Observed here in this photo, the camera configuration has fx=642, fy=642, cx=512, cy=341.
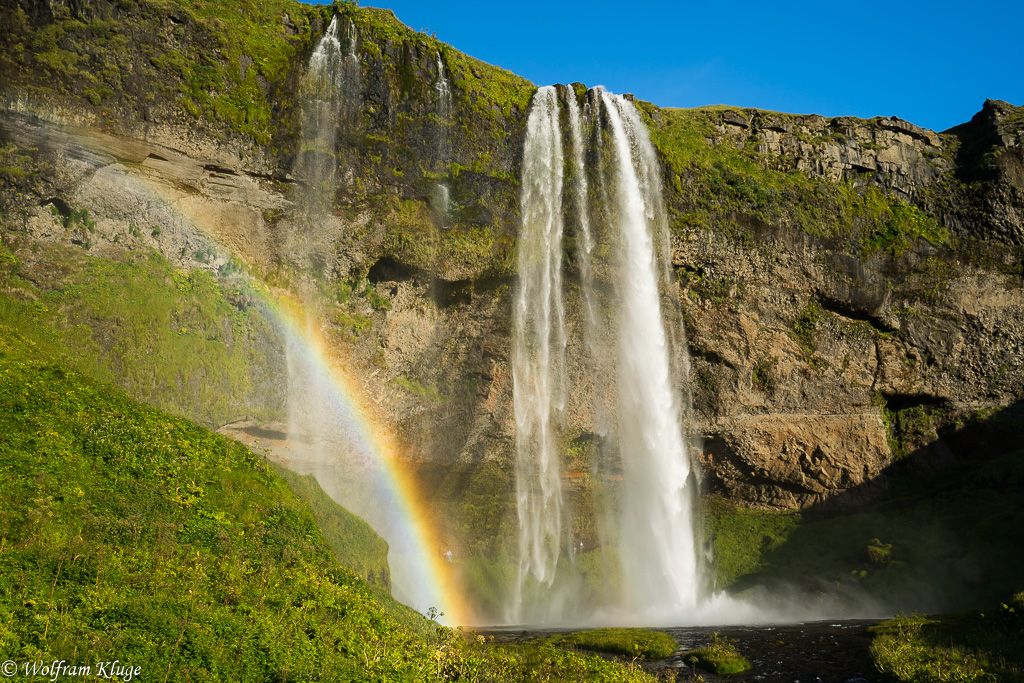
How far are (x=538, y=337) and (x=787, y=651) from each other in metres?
14.4

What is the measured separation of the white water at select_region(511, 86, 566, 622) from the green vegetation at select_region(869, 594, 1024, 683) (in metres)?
14.2

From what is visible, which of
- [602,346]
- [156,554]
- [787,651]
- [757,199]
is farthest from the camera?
[757,199]

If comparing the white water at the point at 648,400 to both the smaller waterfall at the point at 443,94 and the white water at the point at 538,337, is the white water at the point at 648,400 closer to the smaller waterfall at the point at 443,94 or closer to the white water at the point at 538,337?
the white water at the point at 538,337

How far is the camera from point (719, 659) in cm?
1346

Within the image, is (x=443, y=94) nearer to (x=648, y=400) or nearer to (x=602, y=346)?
(x=602, y=346)

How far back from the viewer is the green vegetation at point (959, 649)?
426 inches

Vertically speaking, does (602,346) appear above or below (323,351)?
above

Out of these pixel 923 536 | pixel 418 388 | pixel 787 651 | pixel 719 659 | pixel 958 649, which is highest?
pixel 418 388

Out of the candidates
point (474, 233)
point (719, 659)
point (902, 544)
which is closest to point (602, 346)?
point (474, 233)

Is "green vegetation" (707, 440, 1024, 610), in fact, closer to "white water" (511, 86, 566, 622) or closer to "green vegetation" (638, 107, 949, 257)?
"white water" (511, 86, 566, 622)

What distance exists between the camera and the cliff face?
1964 centimetres

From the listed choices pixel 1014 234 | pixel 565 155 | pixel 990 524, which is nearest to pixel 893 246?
pixel 1014 234

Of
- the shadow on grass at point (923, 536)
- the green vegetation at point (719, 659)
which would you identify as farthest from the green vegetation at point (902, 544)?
the green vegetation at point (719, 659)

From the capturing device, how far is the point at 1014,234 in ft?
98.7
